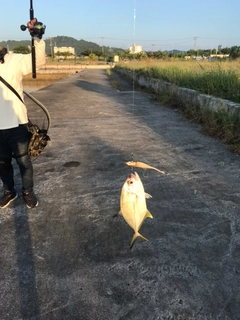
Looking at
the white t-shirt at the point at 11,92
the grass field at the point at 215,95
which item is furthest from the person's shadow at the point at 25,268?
the grass field at the point at 215,95

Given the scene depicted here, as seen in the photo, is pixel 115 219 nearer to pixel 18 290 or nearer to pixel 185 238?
pixel 185 238

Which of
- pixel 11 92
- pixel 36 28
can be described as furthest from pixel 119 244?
pixel 36 28

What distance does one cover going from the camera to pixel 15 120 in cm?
320

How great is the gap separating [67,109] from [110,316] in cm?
908

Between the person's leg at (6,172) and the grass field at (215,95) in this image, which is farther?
the grass field at (215,95)

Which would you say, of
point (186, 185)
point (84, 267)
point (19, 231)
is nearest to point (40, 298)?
point (84, 267)

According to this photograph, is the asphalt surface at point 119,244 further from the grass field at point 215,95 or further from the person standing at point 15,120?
the grass field at point 215,95

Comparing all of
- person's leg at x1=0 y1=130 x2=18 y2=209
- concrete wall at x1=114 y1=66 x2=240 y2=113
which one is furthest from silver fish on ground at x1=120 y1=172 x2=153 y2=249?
concrete wall at x1=114 y1=66 x2=240 y2=113

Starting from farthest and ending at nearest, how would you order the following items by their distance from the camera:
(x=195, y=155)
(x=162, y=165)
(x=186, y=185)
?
(x=195, y=155) < (x=162, y=165) < (x=186, y=185)

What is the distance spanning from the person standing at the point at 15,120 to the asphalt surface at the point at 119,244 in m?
0.25

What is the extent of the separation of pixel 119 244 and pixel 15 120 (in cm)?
167

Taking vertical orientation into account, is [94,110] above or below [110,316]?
above

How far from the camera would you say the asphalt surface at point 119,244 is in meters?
2.13

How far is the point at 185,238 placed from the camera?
2883 mm
